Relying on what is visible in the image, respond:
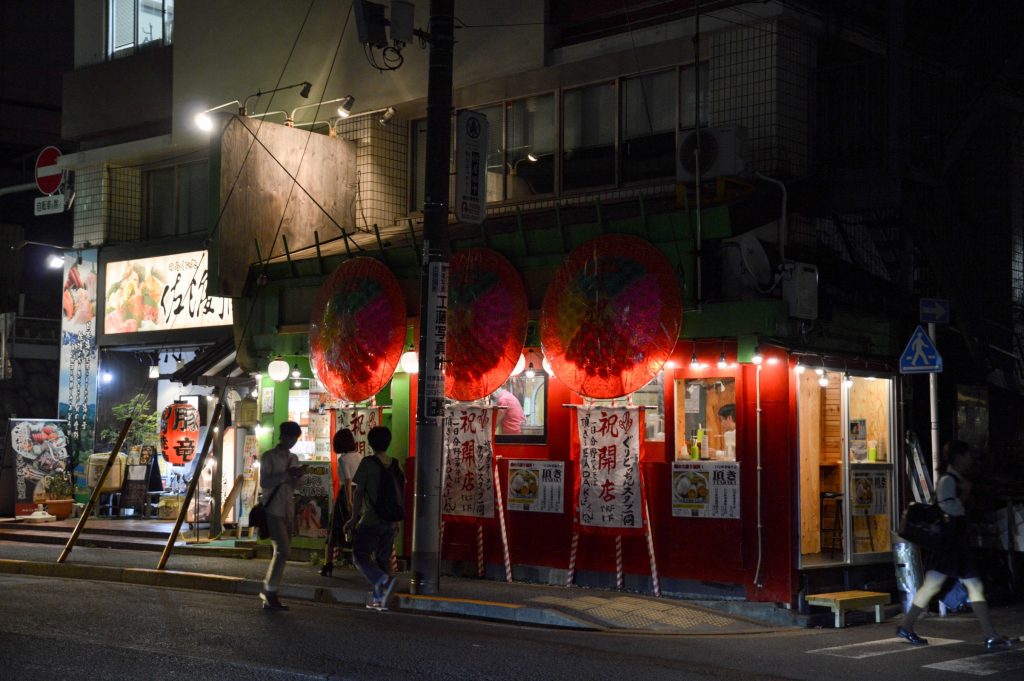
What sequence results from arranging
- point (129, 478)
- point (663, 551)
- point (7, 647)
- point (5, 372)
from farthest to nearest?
point (5, 372)
point (129, 478)
point (663, 551)
point (7, 647)

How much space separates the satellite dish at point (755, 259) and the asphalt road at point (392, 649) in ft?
13.2

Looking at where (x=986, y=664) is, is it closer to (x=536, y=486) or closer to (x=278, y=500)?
(x=536, y=486)

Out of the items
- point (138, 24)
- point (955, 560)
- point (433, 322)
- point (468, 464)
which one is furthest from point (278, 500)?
point (138, 24)

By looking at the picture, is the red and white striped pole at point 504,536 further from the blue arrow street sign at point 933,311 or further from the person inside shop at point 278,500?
the blue arrow street sign at point 933,311

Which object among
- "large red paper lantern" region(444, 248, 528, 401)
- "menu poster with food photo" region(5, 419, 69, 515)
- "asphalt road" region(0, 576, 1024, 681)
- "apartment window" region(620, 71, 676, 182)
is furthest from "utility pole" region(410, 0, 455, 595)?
"menu poster with food photo" region(5, 419, 69, 515)

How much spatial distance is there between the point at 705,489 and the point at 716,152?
13.7 ft

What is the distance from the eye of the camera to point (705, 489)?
552 inches

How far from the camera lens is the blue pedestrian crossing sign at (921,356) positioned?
13.8 metres

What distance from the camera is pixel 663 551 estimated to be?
1438cm

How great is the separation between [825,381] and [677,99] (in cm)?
482

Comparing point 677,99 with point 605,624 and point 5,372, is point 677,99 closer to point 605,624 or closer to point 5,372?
point 605,624

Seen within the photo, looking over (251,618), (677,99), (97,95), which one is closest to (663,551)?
(251,618)

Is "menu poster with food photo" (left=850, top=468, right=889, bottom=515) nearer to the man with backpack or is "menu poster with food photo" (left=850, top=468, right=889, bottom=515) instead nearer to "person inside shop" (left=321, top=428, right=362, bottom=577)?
the man with backpack

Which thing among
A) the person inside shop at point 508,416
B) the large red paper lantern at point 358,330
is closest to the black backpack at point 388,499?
the person inside shop at point 508,416
